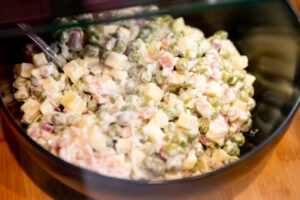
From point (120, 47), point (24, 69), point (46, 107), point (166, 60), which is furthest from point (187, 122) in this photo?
point (24, 69)

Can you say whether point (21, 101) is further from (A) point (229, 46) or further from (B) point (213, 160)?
(A) point (229, 46)

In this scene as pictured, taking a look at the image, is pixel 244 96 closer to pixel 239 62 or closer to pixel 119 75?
pixel 239 62

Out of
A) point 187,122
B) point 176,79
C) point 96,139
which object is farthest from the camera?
point 176,79

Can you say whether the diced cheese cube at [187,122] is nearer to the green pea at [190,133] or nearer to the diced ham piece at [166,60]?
the green pea at [190,133]

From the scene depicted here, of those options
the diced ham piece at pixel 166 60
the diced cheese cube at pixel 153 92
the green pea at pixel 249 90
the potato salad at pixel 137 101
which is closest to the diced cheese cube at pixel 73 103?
the potato salad at pixel 137 101

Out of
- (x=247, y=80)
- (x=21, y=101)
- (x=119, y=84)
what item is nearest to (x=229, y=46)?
(x=247, y=80)

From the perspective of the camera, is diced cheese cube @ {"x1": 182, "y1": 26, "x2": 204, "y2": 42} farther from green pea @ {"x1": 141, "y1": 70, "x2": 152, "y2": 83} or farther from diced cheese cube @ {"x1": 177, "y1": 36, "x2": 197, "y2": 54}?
green pea @ {"x1": 141, "y1": 70, "x2": 152, "y2": 83}
